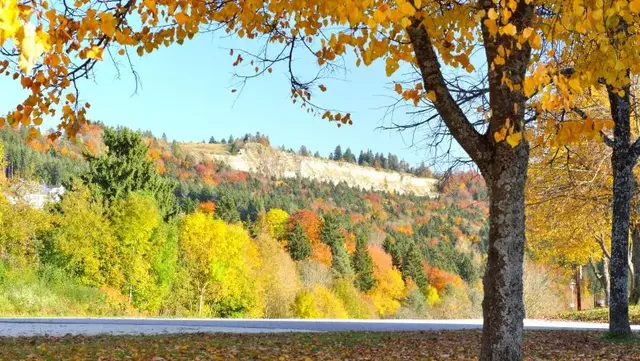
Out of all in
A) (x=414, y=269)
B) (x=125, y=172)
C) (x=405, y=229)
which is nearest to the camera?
(x=125, y=172)

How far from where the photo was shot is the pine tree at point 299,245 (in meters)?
71.0

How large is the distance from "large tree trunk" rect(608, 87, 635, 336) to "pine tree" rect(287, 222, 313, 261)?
5940 centimetres

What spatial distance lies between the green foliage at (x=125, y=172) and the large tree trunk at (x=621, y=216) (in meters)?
33.6

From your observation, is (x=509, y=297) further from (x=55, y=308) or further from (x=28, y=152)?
(x=28, y=152)

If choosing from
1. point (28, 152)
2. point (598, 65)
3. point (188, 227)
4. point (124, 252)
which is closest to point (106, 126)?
point (188, 227)

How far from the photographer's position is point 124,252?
113 feet

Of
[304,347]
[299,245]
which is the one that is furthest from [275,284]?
[304,347]

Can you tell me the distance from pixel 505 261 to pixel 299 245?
2594 inches

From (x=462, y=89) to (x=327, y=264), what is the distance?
64.8 meters

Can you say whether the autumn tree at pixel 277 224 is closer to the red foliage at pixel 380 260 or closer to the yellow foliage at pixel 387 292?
the red foliage at pixel 380 260

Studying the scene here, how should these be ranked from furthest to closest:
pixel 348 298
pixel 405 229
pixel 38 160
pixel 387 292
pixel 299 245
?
pixel 405 229, pixel 38 160, pixel 387 292, pixel 299 245, pixel 348 298

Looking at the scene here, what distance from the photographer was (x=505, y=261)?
5855 mm

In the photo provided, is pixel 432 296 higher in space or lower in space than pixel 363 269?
lower

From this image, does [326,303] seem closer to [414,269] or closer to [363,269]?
[363,269]
